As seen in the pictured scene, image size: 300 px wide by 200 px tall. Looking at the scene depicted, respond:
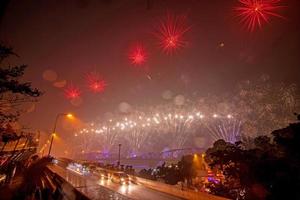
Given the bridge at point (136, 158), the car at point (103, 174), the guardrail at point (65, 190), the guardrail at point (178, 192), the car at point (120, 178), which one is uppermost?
the bridge at point (136, 158)

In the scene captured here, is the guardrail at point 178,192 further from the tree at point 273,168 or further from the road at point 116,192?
the tree at point 273,168

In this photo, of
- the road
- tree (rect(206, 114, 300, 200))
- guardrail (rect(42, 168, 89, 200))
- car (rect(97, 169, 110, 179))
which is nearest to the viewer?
guardrail (rect(42, 168, 89, 200))

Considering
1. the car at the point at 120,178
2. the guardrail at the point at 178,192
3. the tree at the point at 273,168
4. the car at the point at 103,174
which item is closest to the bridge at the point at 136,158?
the car at the point at 103,174

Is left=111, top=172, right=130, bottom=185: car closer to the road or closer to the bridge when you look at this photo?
the road

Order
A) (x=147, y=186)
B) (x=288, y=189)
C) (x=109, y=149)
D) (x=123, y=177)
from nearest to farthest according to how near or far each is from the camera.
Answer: (x=288, y=189) < (x=147, y=186) < (x=123, y=177) < (x=109, y=149)

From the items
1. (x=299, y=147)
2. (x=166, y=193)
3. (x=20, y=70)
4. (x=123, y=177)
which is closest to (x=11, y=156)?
(x=20, y=70)

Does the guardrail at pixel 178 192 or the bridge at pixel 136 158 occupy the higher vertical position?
A: the bridge at pixel 136 158

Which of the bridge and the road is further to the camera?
the bridge

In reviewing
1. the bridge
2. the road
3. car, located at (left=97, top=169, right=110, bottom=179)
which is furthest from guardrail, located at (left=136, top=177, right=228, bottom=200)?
the bridge

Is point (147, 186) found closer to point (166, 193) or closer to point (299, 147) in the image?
point (166, 193)

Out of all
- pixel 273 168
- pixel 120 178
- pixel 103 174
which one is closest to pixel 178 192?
pixel 273 168

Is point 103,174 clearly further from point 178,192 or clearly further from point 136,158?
point 136,158
